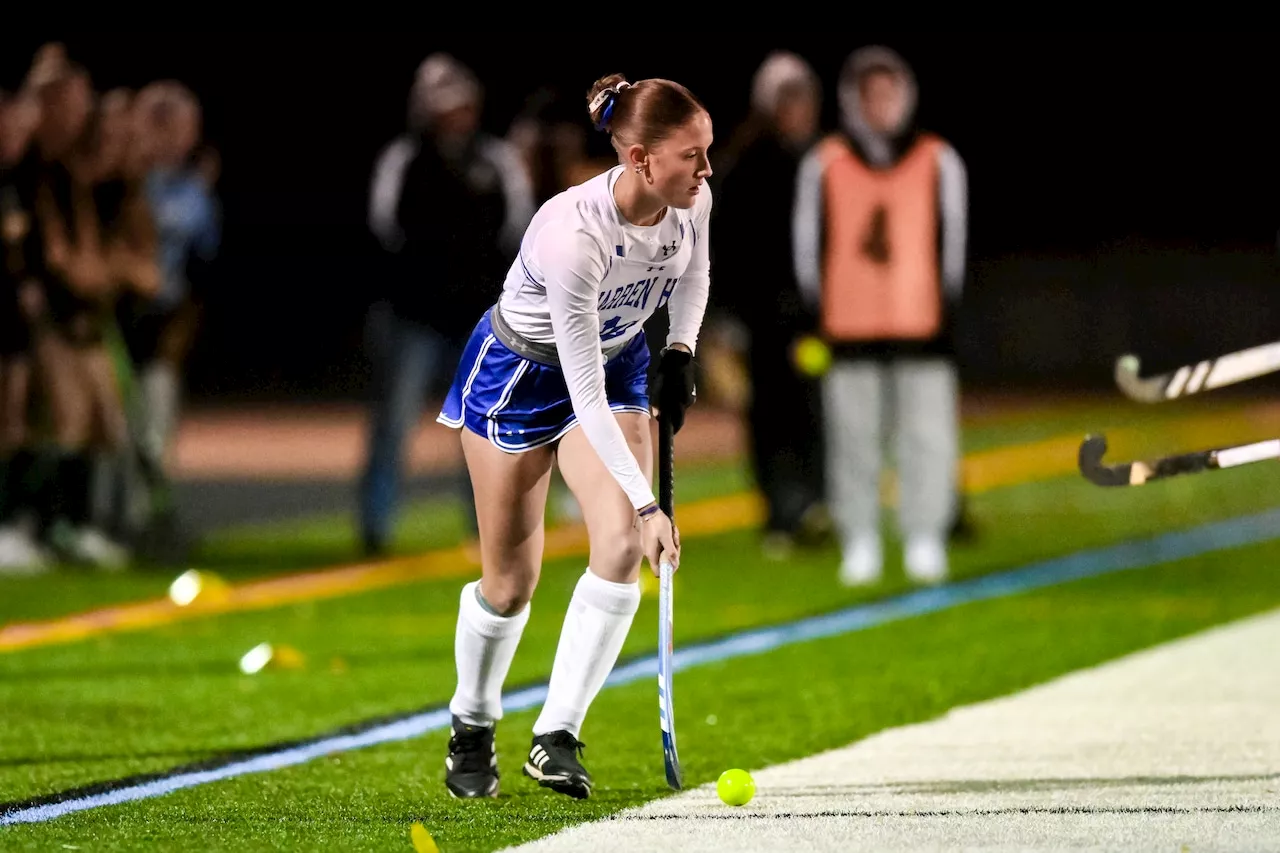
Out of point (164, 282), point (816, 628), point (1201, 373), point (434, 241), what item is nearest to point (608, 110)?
point (1201, 373)

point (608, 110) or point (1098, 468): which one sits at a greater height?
point (608, 110)

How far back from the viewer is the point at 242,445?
2141cm

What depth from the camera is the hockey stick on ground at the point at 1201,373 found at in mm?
6008

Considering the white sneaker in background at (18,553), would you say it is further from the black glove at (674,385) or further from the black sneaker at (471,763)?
the black glove at (674,385)

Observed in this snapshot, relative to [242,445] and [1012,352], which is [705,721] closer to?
[242,445]

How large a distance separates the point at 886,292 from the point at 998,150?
2101 cm

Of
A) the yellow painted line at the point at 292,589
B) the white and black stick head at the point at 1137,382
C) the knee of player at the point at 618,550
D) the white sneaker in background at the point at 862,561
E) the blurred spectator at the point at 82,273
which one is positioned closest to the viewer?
the knee of player at the point at 618,550

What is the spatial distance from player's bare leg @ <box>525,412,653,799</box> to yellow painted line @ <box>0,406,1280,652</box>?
366 centimetres

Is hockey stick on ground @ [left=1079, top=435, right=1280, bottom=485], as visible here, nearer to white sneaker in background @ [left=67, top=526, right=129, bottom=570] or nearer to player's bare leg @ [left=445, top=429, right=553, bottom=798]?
player's bare leg @ [left=445, top=429, right=553, bottom=798]

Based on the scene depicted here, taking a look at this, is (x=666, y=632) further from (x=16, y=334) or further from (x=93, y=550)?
(x=93, y=550)

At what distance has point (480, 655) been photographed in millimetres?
5832

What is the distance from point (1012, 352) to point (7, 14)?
44.7 ft

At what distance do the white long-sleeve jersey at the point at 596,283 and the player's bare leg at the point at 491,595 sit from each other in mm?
320

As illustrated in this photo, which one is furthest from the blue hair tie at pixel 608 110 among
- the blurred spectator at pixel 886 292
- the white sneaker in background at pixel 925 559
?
the white sneaker in background at pixel 925 559
